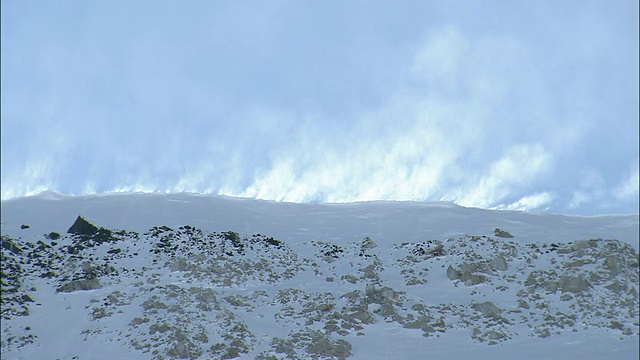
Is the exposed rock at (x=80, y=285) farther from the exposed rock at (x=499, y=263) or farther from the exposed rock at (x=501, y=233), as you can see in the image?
the exposed rock at (x=501, y=233)

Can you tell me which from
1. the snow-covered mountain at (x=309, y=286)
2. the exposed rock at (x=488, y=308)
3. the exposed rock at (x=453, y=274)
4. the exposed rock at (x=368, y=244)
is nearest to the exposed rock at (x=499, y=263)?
the snow-covered mountain at (x=309, y=286)

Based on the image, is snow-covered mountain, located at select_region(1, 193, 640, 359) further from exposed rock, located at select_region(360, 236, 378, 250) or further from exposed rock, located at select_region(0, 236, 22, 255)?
exposed rock, located at select_region(360, 236, 378, 250)

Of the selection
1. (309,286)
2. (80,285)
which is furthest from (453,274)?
(80,285)

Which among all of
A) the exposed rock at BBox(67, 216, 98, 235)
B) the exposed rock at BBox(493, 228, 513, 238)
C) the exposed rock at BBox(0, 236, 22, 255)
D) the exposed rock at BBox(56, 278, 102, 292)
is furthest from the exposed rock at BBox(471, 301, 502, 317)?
the exposed rock at BBox(0, 236, 22, 255)

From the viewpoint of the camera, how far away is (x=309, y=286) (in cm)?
2767

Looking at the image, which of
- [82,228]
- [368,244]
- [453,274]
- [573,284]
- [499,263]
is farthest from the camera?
[368,244]

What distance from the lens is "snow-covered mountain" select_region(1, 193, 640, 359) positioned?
21.5 metres

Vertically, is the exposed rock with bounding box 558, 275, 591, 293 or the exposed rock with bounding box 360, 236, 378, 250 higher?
the exposed rock with bounding box 360, 236, 378, 250

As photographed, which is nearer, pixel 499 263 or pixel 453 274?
pixel 453 274

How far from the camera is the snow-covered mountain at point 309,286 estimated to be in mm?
21531

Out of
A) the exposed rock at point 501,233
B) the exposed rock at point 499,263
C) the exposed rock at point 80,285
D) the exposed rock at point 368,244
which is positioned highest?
the exposed rock at point 501,233

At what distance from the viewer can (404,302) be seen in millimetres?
25766

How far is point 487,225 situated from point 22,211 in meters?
33.3

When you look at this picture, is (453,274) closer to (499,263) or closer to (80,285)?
(499,263)
